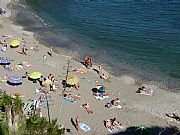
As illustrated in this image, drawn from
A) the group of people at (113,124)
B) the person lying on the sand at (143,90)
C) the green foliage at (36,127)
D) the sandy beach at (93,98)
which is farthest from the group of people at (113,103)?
the green foliage at (36,127)

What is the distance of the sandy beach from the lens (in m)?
30.2

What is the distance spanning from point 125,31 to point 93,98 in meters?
19.8

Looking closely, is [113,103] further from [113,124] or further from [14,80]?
[14,80]

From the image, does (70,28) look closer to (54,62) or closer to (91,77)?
(54,62)

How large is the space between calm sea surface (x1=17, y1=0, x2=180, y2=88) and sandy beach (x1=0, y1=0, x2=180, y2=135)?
10.8 ft

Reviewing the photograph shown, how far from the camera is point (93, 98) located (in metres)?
33.3

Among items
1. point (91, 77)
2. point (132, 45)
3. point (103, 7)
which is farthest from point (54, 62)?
point (103, 7)

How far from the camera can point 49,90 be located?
3384 centimetres

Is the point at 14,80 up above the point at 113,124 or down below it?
above

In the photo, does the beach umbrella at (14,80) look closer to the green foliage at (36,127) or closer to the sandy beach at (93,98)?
the sandy beach at (93,98)

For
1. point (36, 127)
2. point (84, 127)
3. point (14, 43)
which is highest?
point (36, 127)

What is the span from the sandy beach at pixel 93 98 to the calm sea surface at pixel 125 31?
330cm

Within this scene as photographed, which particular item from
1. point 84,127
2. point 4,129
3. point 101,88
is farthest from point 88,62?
point 4,129

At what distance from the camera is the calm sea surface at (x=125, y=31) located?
4156 cm
